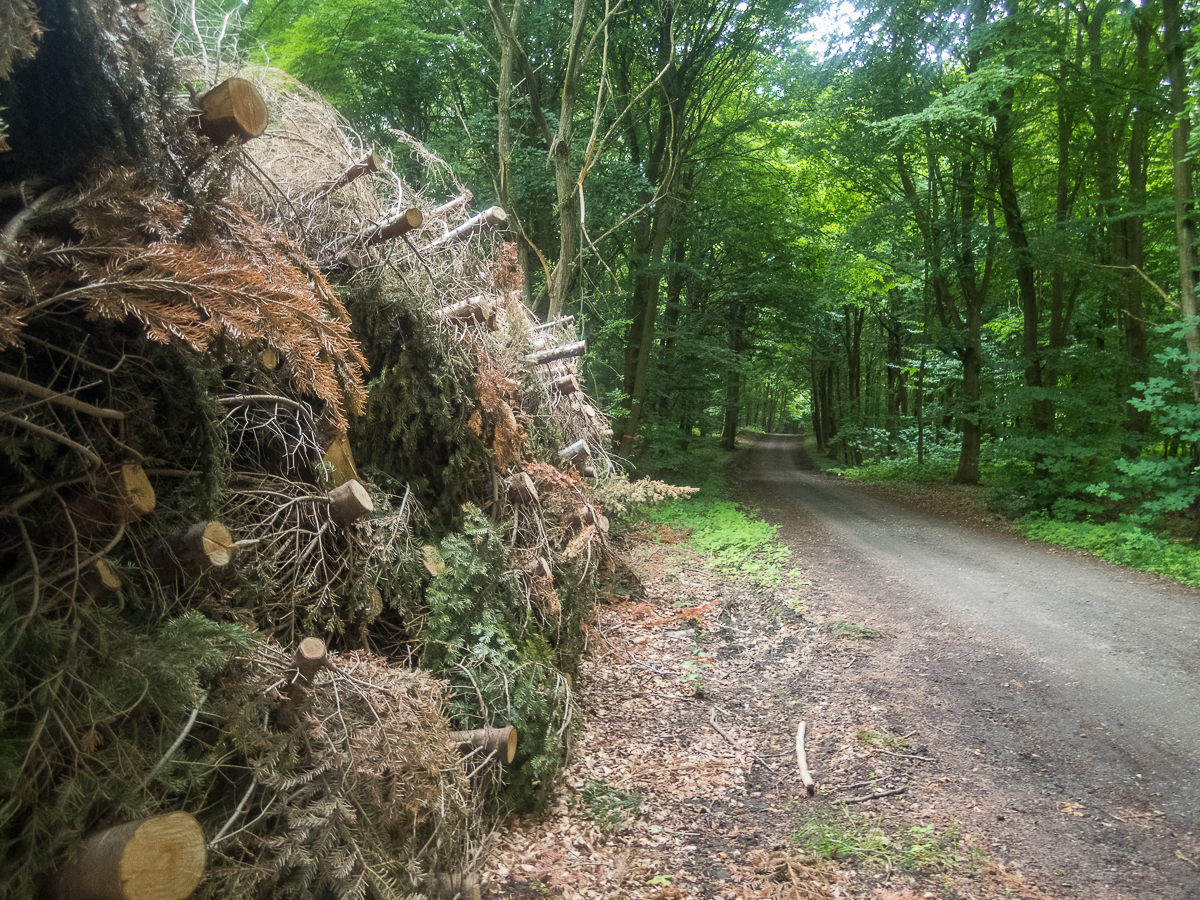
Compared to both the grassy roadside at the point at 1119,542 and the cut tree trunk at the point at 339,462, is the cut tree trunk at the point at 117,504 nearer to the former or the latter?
the cut tree trunk at the point at 339,462

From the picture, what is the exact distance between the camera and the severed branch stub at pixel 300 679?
2857 mm

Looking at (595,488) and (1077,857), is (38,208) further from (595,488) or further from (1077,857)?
(595,488)

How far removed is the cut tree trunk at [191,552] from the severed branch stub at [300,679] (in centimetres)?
53

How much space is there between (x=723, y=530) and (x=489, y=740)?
7.92 m

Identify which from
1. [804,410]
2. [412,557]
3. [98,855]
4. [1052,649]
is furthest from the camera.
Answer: [804,410]

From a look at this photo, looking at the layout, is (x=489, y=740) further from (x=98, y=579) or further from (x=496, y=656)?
(x=98, y=579)

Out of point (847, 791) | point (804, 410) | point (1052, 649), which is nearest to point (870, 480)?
point (1052, 649)

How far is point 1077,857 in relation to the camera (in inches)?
137

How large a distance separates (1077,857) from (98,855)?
4388mm

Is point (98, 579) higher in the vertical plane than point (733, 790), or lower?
higher

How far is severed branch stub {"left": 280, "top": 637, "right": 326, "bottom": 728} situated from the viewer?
2857 mm

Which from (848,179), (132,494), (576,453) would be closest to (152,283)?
(132,494)

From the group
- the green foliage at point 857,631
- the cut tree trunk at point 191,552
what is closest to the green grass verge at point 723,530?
the green foliage at point 857,631

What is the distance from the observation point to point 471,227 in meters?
5.60
